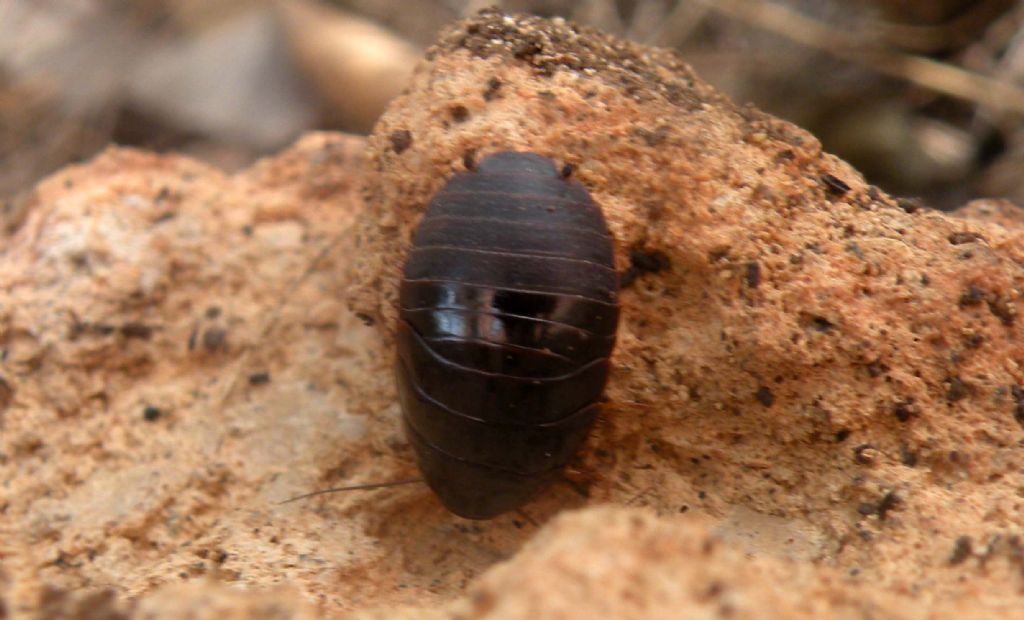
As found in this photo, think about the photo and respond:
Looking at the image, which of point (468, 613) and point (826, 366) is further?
point (826, 366)

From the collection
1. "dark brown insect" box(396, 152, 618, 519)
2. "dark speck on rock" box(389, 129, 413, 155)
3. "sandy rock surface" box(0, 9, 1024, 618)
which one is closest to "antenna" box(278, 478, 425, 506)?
"sandy rock surface" box(0, 9, 1024, 618)

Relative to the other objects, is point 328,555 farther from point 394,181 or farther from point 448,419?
point 394,181

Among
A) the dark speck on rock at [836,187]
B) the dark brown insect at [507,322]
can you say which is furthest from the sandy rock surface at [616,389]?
the dark brown insect at [507,322]

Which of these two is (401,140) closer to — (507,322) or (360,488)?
(507,322)

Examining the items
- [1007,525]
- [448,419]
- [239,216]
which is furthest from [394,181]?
[1007,525]

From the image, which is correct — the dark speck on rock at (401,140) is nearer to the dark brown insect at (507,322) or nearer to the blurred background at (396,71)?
the dark brown insect at (507,322)

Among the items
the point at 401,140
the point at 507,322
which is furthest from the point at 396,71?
the point at 507,322
